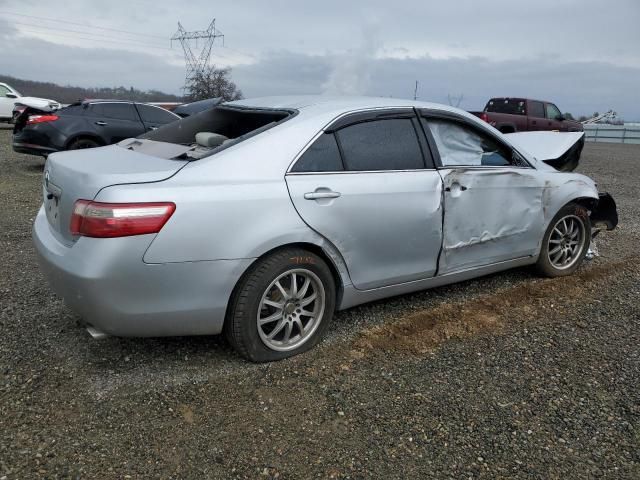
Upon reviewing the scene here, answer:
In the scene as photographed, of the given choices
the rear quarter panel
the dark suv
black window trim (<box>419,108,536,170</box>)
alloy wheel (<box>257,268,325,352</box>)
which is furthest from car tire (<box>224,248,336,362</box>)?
the dark suv

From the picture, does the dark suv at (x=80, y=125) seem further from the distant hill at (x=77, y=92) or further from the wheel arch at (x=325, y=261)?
the distant hill at (x=77, y=92)

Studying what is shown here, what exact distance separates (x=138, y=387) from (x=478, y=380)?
1.84 meters

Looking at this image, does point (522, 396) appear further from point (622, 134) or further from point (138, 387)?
point (622, 134)

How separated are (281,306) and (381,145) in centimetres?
122

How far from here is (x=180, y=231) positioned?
2.64 metres

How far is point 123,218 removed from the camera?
2.56 m

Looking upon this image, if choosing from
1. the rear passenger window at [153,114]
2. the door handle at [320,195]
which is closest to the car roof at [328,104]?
the door handle at [320,195]

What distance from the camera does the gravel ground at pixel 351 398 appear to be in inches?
92.2

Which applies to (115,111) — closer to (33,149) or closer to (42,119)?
(42,119)

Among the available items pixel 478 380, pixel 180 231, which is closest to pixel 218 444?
pixel 180 231

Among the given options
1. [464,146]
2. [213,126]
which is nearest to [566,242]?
[464,146]

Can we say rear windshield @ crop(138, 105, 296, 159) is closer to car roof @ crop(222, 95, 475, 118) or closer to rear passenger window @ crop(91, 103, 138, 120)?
car roof @ crop(222, 95, 475, 118)

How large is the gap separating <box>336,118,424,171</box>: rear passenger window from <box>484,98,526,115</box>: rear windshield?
14.5 metres

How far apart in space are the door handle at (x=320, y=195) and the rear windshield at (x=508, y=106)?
49.8 ft
